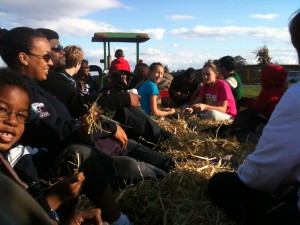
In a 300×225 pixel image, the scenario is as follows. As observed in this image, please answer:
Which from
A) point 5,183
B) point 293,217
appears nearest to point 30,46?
point 293,217

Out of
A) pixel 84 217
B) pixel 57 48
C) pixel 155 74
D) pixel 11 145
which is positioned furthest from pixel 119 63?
pixel 84 217

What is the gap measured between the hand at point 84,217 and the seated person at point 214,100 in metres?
4.45

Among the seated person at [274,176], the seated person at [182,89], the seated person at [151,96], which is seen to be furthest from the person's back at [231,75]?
the seated person at [274,176]

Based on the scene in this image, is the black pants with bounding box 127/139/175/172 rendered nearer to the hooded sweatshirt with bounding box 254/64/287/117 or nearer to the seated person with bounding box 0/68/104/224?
the seated person with bounding box 0/68/104/224

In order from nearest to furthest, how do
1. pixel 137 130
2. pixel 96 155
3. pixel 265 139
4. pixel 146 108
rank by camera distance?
pixel 265 139, pixel 96 155, pixel 137 130, pixel 146 108

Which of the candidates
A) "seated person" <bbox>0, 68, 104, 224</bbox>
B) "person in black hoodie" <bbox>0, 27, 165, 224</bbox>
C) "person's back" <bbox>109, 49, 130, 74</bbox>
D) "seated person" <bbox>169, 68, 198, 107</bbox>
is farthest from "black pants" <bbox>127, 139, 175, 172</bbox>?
"person's back" <bbox>109, 49, 130, 74</bbox>

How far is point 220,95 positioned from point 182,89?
175 centimetres

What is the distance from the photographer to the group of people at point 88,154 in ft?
6.69

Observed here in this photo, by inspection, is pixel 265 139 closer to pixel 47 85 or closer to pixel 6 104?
pixel 6 104

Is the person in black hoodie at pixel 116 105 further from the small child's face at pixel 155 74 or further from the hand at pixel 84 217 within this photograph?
the small child's face at pixel 155 74

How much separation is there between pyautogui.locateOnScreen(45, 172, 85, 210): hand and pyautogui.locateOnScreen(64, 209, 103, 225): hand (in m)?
0.12

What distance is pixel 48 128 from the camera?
2783mm

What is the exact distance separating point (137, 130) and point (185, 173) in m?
1.02

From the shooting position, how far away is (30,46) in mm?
3234
